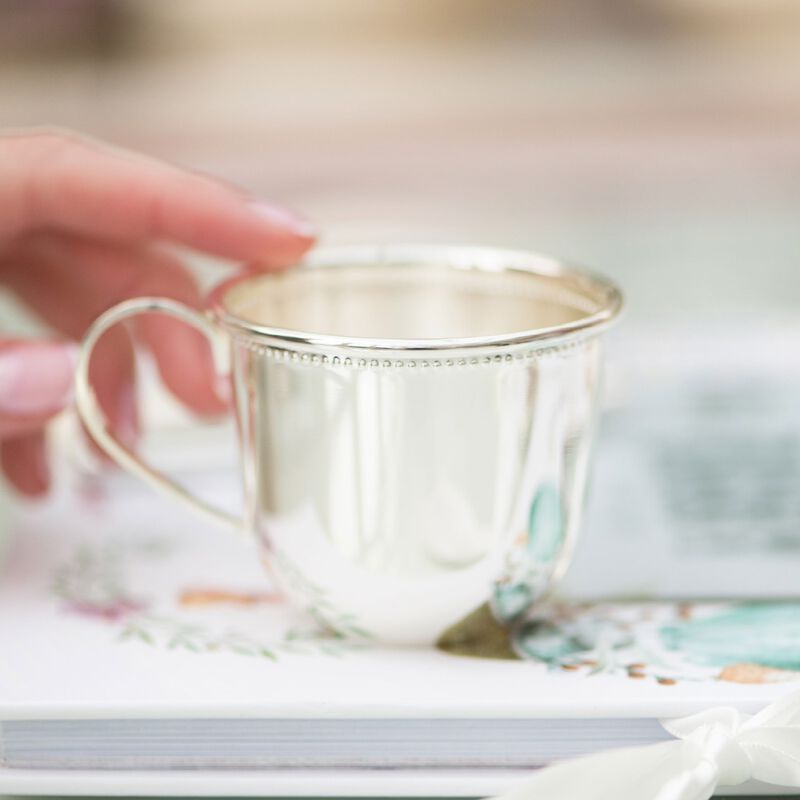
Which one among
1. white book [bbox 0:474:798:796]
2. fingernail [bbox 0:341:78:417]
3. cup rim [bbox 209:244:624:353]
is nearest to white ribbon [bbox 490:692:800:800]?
white book [bbox 0:474:798:796]

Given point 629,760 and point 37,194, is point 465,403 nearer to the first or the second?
point 629,760

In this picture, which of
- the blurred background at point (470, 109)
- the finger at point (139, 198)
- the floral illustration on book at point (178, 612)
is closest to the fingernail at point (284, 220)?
the finger at point (139, 198)

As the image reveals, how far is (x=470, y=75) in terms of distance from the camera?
10.5ft

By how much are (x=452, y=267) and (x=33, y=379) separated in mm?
166

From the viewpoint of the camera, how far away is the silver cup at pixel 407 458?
1.05 ft

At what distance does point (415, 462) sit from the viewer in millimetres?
325

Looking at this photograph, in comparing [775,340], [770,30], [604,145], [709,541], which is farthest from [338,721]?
[770,30]

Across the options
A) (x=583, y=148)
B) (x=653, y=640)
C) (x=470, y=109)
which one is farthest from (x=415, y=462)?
(x=470, y=109)

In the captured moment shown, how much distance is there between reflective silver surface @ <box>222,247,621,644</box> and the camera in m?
0.32

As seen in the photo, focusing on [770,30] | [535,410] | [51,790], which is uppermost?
[770,30]

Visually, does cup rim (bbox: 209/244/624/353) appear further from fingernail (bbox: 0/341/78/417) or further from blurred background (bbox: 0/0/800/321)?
blurred background (bbox: 0/0/800/321)

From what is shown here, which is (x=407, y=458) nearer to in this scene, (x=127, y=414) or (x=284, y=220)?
(x=284, y=220)

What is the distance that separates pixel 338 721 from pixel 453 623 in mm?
54

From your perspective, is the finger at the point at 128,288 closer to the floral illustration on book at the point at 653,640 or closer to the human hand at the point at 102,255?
the human hand at the point at 102,255
